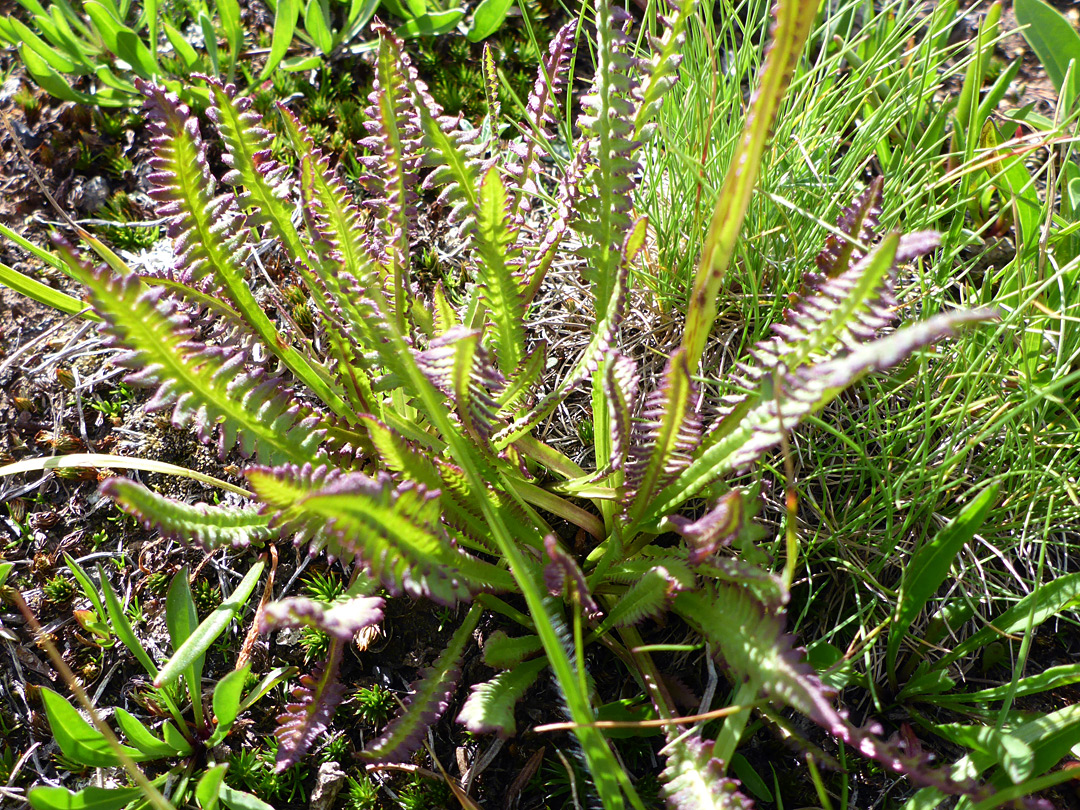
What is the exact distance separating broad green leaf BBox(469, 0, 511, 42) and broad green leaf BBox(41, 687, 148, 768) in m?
1.96

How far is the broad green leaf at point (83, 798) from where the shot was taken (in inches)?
49.1

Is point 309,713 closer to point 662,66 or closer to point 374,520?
point 374,520

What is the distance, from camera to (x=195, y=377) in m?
1.19

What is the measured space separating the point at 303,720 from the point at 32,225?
1.69 metres

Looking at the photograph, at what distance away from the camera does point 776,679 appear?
1005mm

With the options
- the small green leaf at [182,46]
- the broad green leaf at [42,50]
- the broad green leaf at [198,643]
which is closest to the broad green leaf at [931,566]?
the broad green leaf at [198,643]

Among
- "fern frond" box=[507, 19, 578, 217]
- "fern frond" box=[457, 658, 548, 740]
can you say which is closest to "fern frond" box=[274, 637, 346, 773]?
"fern frond" box=[457, 658, 548, 740]

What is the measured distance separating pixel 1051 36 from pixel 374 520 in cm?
202

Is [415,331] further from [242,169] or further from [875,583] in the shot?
[875,583]

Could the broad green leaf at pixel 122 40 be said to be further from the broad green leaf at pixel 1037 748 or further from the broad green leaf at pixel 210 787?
the broad green leaf at pixel 1037 748

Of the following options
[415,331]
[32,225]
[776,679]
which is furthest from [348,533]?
[32,225]

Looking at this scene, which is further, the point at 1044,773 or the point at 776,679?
the point at 1044,773

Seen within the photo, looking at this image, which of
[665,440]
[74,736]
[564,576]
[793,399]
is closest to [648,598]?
[564,576]

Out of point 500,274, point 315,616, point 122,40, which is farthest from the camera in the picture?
point 122,40
